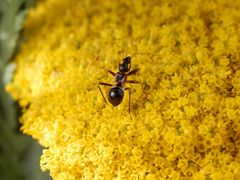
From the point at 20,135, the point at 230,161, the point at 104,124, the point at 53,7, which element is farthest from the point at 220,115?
the point at 20,135

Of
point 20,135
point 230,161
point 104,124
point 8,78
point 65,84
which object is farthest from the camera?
point 20,135

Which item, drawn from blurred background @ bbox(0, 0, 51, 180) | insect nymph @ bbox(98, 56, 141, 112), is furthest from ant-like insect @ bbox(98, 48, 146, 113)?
blurred background @ bbox(0, 0, 51, 180)

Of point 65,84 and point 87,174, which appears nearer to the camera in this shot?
point 87,174

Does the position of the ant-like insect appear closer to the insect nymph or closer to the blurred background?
the insect nymph

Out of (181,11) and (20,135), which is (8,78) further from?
(181,11)

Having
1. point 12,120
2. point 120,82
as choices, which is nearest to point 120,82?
point 120,82

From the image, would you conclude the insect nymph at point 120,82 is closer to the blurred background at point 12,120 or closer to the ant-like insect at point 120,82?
the ant-like insect at point 120,82
